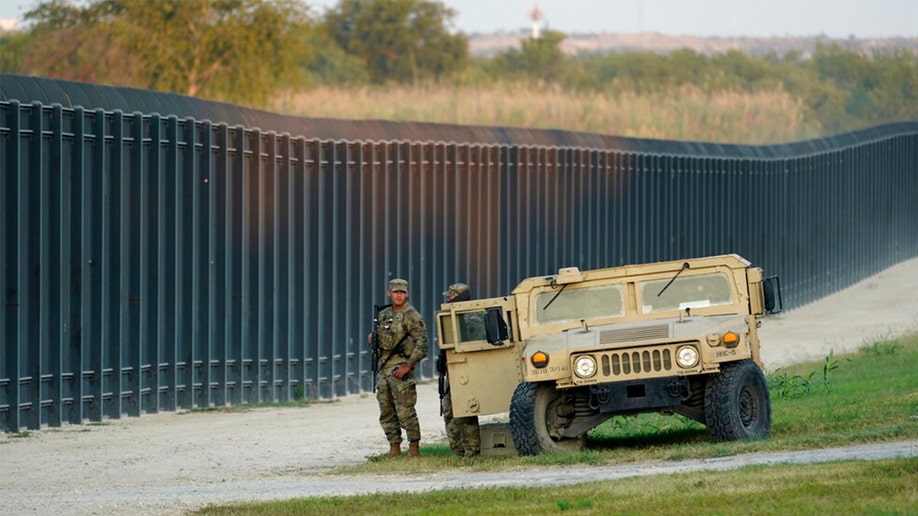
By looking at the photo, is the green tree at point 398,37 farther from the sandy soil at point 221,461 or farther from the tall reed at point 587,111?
the sandy soil at point 221,461

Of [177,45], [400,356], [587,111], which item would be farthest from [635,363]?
[587,111]

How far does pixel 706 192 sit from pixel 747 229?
2.51 meters

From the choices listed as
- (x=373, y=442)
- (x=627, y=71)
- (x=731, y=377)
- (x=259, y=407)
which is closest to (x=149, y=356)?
(x=259, y=407)

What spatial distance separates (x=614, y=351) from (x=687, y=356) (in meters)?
0.62

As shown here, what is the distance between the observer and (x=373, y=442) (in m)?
19.8

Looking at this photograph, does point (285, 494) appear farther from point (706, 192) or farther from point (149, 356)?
point (706, 192)

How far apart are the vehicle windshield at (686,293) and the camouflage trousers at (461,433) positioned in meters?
1.89

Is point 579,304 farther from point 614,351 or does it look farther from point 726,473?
point 726,473

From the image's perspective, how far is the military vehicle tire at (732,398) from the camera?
15.9m

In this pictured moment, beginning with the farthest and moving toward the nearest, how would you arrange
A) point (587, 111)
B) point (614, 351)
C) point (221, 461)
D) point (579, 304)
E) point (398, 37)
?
1. point (398, 37)
2. point (587, 111)
3. point (221, 461)
4. point (579, 304)
5. point (614, 351)

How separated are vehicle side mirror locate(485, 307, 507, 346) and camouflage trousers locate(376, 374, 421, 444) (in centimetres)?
100

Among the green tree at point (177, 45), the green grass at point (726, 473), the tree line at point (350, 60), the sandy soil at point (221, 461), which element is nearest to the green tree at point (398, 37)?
the tree line at point (350, 60)

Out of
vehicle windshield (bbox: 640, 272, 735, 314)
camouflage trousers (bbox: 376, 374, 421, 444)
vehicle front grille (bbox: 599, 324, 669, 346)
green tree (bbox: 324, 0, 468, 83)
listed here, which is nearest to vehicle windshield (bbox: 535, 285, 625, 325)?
vehicle windshield (bbox: 640, 272, 735, 314)

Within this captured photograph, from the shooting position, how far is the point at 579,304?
56.8 ft
